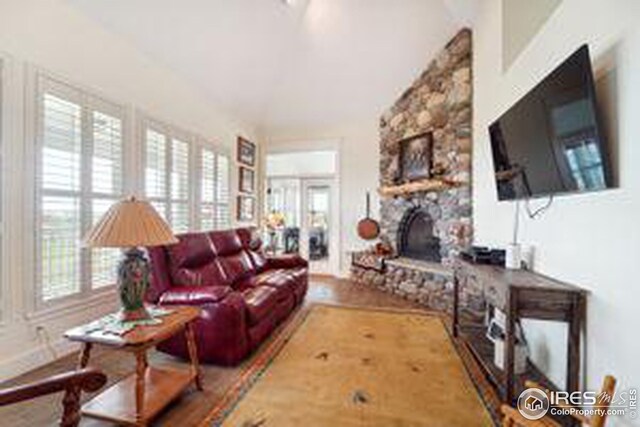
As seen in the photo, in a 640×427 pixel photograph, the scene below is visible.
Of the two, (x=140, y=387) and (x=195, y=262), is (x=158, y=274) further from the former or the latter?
(x=140, y=387)

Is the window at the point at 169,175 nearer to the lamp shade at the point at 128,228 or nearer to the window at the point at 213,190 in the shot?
the window at the point at 213,190

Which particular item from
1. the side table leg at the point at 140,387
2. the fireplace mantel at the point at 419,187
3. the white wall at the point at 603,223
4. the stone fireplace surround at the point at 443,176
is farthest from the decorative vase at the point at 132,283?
the fireplace mantel at the point at 419,187

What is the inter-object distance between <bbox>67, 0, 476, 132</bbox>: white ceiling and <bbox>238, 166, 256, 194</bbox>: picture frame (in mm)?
985

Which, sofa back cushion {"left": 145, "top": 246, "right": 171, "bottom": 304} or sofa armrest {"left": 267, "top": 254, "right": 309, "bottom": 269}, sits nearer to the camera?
sofa back cushion {"left": 145, "top": 246, "right": 171, "bottom": 304}

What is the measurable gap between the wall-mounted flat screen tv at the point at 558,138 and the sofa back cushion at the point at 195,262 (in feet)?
9.28

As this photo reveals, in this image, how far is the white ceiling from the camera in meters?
3.30

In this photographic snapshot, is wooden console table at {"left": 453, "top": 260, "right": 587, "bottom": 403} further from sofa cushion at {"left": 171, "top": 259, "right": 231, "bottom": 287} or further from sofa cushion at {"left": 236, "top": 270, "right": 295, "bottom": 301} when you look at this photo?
sofa cushion at {"left": 171, "top": 259, "right": 231, "bottom": 287}

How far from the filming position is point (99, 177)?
292 cm

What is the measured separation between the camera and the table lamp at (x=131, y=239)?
175 centimetres

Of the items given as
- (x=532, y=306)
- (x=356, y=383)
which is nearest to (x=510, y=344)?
(x=532, y=306)

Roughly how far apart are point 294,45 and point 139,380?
4.58m

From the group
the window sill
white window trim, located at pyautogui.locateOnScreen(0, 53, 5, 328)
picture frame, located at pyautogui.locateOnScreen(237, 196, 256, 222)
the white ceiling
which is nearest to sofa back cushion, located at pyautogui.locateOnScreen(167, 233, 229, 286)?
the window sill

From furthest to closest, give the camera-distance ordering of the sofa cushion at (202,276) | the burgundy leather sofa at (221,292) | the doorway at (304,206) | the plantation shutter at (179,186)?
the doorway at (304,206), the plantation shutter at (179,186), the sofa cushion at (202,276), the burgundy leather sofa at (221,292)

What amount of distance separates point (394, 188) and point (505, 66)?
2.37 metres
